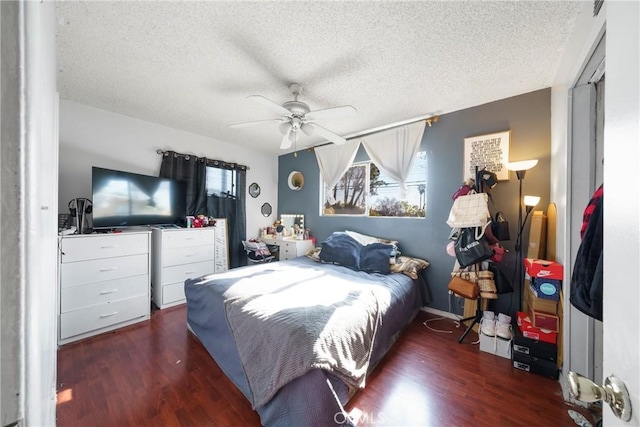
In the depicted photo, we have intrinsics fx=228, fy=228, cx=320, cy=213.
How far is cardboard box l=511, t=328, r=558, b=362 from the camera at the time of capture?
1.69m

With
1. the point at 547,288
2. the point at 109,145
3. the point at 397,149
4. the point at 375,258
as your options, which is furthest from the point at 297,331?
the point at 109,145

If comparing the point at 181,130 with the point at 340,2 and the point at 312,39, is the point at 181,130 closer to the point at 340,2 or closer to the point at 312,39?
the point at 312,39

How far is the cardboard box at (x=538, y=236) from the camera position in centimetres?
197

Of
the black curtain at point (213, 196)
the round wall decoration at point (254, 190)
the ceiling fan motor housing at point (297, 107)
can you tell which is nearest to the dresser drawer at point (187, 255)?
the black curtain at point (213, 196)

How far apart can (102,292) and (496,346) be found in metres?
3.74

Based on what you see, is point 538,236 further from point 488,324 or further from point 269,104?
point 269,104

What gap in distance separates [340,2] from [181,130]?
9.60 ft

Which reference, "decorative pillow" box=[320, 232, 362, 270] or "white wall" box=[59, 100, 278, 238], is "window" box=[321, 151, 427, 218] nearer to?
"decorative pillow" box=[320, 232, 362, 270]

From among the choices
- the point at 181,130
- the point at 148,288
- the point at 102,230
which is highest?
the point at 181,130

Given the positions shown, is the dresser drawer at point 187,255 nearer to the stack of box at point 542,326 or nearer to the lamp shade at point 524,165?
the stack of box at point 542,326

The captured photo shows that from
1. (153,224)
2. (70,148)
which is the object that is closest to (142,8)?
(70,148)

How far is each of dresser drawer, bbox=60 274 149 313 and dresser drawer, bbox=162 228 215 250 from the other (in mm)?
440

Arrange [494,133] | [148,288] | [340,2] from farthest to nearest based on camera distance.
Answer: [148,288]
[494,133]
[340,2]

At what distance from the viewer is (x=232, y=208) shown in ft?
12.6
